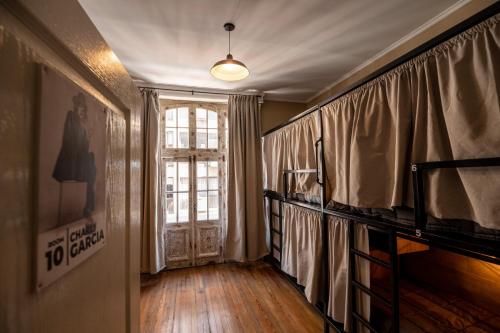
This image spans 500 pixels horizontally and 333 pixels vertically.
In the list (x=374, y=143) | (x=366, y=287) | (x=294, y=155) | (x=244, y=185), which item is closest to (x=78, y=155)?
(x=374, y=143)

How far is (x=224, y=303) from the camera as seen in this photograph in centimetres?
231

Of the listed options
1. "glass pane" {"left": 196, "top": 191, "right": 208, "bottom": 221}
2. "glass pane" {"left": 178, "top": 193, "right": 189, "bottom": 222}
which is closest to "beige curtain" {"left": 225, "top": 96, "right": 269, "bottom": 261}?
"glass pane" {"left": 196, "top": 191, "right": 208, "bottom": 221}

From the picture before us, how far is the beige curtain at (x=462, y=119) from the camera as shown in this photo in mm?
834

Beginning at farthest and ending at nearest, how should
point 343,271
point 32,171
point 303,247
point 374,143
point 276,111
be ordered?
point 276,111 → point 303,247 → point 343,271 → point 374,143 → point 32,171

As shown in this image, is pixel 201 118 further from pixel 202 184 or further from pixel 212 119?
pixel 202 184

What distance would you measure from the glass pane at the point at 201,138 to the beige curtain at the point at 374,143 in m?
2.27

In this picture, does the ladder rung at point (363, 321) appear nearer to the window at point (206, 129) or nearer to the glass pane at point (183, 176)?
the glass pane at point (183, 176)

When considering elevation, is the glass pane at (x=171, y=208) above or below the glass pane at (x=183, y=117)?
below

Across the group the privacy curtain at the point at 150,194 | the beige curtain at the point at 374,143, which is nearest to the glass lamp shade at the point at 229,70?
the beige curtain at the point at 374,143

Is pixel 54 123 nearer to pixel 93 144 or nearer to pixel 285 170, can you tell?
pixel 93 144

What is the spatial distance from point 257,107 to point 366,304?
9.47 ft

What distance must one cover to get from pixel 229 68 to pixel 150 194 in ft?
6.65

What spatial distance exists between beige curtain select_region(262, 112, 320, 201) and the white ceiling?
2.60ft

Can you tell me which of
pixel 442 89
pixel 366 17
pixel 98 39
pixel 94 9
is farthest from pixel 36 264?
pixel 366 17
